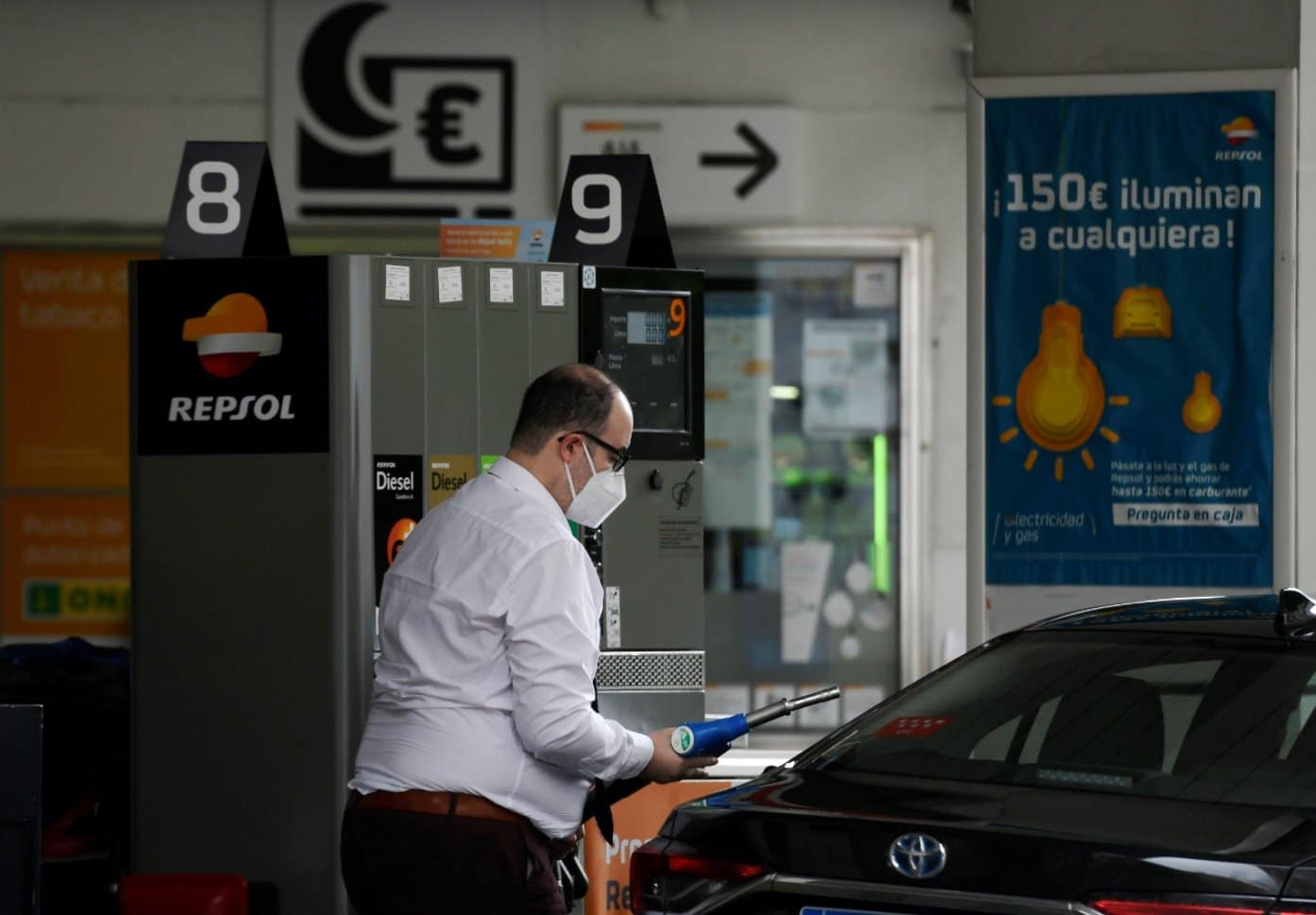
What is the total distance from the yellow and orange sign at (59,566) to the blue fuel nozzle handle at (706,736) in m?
6.34

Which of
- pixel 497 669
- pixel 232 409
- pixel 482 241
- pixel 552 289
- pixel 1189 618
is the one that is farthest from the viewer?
pixel 482 241

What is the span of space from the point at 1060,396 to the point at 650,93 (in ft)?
11.6

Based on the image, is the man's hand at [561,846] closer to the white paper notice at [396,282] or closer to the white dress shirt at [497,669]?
the white dress shirt at [497,669]

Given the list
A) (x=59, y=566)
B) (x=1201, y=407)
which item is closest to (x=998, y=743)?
(x=1201, y=407)

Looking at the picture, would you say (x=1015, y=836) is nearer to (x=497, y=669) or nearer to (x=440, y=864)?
(x=497, y=669)

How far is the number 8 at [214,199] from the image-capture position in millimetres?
5855

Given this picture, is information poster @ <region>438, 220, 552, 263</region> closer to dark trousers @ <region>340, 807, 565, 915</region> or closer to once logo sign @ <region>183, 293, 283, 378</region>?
once logo sign @ <region>183, 293, 283, 378</region>

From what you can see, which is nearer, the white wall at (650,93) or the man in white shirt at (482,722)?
the man in white shirt at (482,722)

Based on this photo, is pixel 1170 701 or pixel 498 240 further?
pixel 498 240

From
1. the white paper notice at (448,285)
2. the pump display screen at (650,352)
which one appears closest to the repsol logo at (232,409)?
the white paper notice at (448,285)

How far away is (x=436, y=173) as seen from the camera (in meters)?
9.63

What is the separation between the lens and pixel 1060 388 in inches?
275

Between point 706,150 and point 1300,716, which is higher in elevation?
point 706,150

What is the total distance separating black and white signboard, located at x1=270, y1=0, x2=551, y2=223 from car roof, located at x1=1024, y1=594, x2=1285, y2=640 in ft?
19.7
